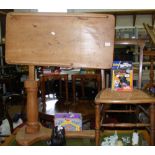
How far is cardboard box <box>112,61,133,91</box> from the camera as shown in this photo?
1.90m

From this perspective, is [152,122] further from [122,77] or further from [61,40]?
[61,40]

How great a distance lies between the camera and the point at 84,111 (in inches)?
99.2

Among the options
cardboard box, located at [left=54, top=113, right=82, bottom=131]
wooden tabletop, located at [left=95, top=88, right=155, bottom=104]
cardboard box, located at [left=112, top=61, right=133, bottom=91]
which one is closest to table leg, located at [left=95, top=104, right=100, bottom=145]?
wooden tabletop, located at [left=95, top=88, right=155, bottom=104]

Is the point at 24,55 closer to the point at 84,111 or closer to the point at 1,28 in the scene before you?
the point at 84,111

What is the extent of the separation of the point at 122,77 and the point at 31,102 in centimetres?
73

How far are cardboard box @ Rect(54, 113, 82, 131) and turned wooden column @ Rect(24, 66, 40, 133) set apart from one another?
17 centimetres

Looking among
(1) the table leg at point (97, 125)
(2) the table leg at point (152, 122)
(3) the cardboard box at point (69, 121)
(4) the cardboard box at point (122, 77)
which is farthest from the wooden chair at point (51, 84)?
(2) the table leg at point (152, 122)

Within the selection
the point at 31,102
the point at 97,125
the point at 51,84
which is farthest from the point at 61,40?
the point at 51,84

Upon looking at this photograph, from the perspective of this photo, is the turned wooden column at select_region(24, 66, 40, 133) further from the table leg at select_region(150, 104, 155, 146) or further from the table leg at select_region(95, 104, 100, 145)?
the table leg at select_region(150, 104, 155, 146)

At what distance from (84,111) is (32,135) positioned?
0.90 m

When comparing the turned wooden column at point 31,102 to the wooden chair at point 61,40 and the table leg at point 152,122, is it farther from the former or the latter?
the table leg at point 152,122

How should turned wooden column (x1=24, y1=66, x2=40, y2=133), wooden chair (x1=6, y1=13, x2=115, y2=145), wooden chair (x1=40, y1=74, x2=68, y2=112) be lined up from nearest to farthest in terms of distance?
wooden chair (x1=6, y1=13, x2=115, y2=145) → turned wooden column (x1=24, y1=66, x2=40, y2=133) → wooden chair (x1=40, y1=74, x2=68, y2=112)
